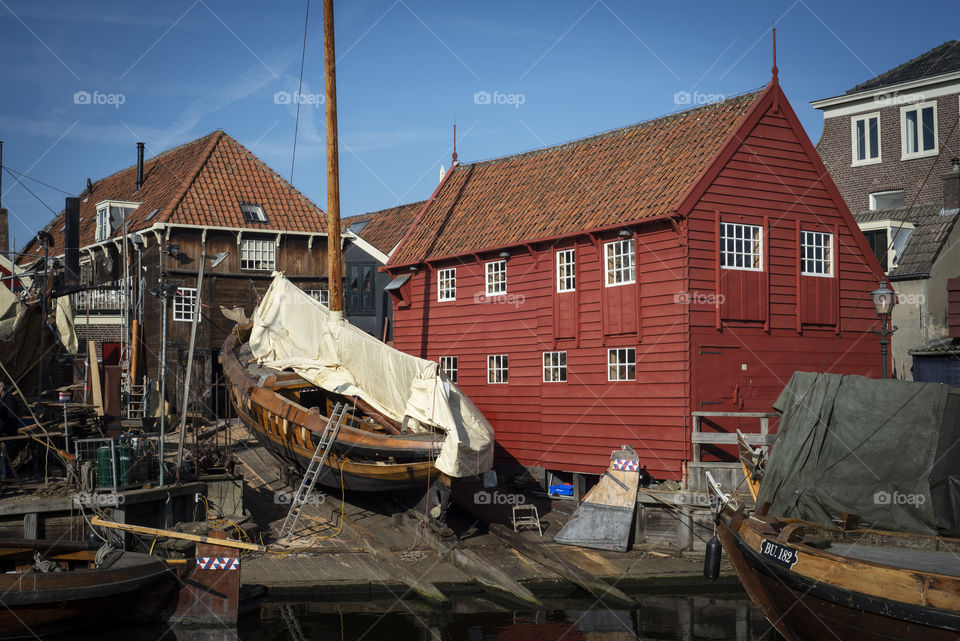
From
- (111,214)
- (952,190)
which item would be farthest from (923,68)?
(111,214)

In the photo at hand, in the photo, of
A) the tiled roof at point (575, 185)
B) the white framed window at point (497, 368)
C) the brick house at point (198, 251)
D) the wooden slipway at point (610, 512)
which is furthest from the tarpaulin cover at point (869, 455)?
the brick house at point (198, 251)

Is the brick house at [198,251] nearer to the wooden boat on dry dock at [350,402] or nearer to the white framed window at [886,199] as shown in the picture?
the wooden boat on dry dock at [350,402]

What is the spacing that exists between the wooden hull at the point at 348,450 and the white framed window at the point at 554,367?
6.11 m

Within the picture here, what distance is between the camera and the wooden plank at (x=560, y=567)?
17578mm

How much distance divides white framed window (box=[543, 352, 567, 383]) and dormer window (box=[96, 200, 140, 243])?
2041 cm

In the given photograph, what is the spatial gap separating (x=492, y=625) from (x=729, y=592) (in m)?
5.18

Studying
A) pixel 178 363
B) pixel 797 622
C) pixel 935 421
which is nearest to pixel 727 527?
pixel 797 622

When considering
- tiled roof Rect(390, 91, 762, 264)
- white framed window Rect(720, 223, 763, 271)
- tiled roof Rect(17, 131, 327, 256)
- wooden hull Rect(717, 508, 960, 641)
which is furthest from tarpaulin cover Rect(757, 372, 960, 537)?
tiled roof Rect(17, 131, 327, 256)

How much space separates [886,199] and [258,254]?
25050mm

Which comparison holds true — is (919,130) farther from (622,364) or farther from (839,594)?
(839,594)

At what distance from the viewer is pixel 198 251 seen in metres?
34.1

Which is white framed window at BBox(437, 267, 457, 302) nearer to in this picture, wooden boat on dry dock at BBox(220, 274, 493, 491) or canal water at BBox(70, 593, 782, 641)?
wooden boat on dry dock at BBox(220, 274, 493, 491)

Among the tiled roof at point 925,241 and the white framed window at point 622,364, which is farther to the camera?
the tiled roof at point 925,241

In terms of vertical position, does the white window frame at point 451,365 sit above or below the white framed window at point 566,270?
below
